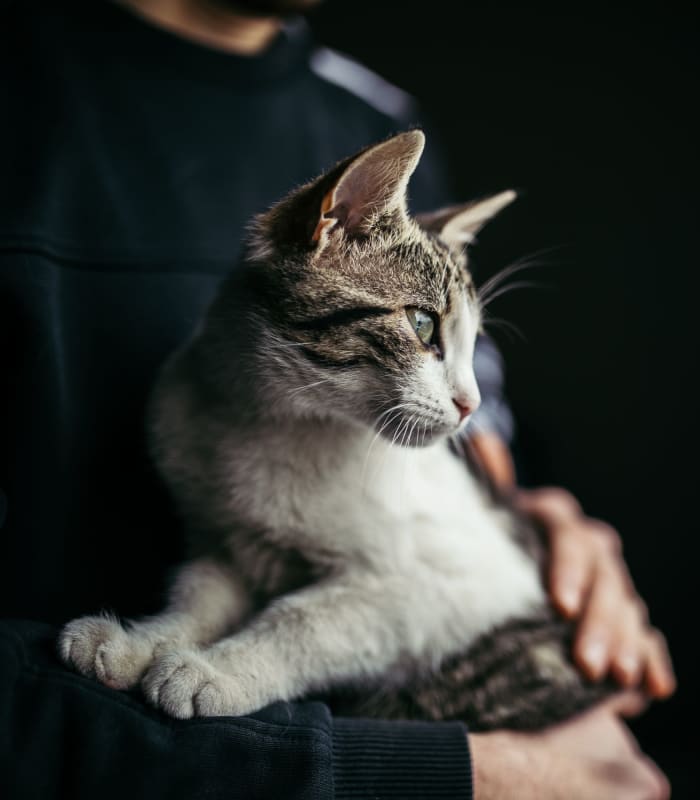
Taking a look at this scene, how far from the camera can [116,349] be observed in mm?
966

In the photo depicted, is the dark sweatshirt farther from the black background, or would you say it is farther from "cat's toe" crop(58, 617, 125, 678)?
the black background

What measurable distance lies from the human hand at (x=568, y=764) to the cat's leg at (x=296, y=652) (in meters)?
0.18

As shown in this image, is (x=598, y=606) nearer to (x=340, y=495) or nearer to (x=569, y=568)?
(x=569, y=568)

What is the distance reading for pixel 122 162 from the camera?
3.47 feet

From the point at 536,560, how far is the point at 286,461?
526 mm

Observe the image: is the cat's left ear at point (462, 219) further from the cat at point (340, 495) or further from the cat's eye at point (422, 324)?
the cat's eye at point (422, 324)

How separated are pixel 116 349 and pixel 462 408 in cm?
50

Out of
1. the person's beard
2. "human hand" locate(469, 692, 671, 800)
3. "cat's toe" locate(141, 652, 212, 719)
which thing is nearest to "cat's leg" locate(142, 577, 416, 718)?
"cat's toe" locate(141, 652, 212, 719)

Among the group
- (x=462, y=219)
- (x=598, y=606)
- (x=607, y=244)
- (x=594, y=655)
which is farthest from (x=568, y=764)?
(x=607, y=244)

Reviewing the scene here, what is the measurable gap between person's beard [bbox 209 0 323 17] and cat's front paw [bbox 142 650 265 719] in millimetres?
1082

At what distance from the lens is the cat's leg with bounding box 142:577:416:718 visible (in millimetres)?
731

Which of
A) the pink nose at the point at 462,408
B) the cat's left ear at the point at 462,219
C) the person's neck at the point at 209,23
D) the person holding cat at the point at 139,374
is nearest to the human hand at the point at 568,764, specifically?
the person holding cat at the point at 139,374

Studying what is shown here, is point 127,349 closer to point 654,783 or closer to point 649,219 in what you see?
point 654,783

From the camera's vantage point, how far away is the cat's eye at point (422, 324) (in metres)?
0.80
